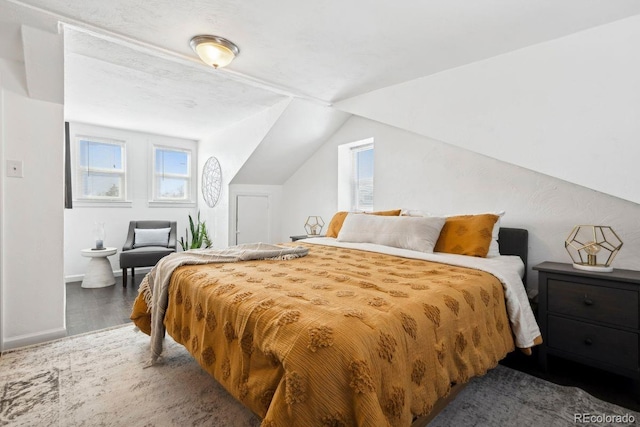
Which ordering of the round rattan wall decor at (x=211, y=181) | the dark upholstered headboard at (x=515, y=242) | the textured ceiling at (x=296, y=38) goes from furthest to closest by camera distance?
the round rattan wall decor at (x=211, y=181)
the dark upholstered headboard at (x=515, y=242)
the textured ceiling at (x=296, y=38)

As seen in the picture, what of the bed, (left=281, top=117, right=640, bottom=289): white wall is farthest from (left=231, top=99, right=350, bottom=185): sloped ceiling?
the bed

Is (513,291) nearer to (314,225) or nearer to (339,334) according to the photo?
(339,334)

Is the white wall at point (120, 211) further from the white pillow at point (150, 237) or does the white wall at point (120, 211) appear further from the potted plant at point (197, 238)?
the white pillow at point (150, 237)

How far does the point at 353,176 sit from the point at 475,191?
1.76 m

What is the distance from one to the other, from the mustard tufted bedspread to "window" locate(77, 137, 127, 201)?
371cm

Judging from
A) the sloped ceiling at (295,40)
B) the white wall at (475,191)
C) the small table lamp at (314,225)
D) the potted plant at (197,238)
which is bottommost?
the potted plant at (197,238)

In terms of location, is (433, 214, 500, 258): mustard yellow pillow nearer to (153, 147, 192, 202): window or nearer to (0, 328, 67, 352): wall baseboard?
(0, 328, 67, 352): wall baseboard

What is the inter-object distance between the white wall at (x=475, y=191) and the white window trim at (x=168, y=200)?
2479 mm

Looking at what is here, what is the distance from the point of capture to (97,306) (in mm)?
3172

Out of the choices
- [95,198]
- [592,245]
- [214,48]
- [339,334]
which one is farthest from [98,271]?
[592,245]

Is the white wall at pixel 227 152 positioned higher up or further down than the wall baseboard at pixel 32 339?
higher up

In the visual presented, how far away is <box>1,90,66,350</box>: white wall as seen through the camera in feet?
7.32

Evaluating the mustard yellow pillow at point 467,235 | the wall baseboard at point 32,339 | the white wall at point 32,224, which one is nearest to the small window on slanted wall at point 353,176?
the mustard yellow pillow at point 467,235

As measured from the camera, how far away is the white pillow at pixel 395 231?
2.47 metres
